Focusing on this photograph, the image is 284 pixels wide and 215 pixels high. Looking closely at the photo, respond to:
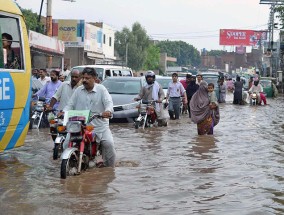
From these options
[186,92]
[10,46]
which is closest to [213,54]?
[186,92]

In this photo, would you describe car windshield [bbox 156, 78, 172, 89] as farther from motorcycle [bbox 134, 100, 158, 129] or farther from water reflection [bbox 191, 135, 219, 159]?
water reflection [bbox 191, 135, 219, 159]

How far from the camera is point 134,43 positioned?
Answer: 85688mm

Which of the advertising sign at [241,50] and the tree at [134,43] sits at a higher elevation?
the advertising sign at [241,50]

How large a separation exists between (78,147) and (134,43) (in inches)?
3067

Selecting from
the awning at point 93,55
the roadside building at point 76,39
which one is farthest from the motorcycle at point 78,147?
the awning at point 93,55

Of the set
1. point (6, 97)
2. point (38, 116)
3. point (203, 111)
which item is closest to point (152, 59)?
point (38, 116)

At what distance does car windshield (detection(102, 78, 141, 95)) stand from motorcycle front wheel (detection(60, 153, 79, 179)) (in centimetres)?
942

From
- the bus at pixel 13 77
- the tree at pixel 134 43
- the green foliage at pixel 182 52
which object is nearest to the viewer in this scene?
the bus at pixel 13 77

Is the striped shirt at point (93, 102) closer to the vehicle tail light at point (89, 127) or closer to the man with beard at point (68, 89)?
the vehicle tail light at point (89, 127)

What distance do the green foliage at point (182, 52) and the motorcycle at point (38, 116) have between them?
140 metres

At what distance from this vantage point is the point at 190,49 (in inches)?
6526

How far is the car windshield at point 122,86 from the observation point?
17.9 metres

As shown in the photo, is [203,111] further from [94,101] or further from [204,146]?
[94,101]

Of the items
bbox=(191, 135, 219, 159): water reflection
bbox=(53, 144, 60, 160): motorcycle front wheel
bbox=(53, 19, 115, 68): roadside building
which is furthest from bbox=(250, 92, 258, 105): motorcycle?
bbox=(53, 144, 60, 160): motorcycle front wheel
